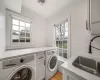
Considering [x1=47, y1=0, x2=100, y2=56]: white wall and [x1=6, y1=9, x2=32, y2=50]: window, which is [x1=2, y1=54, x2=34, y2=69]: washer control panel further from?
[x1=47, y1=0, x2=100, y2=56]: white wall

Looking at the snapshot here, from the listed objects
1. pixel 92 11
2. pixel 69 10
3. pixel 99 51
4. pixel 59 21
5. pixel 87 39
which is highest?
pixel 69 10

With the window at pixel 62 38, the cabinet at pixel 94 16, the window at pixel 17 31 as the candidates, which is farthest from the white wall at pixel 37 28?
the cabinet at pixel 94 16

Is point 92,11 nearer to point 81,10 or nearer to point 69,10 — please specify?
point 81,10

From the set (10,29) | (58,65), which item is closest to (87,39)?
(58,65)

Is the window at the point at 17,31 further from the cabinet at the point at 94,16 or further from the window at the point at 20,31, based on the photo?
the cabinet at the point at 94,16

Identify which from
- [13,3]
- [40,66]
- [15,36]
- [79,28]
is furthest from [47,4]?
[40,66]

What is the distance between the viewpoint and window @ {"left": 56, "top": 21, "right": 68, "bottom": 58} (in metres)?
1.96

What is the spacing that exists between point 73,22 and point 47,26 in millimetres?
1349

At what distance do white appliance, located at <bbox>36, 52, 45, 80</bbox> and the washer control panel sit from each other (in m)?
0.24

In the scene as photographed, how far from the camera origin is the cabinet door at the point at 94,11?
0.89 meters

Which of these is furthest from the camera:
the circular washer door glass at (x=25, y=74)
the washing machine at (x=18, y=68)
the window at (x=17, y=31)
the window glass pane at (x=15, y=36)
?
the window glass pane at (x=15, y=36)

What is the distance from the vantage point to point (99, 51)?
1145 millimetres

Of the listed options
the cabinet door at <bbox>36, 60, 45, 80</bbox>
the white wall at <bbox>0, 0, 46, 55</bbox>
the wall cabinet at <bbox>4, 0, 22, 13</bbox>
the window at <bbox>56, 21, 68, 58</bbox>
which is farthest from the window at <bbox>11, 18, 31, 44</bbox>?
the window at <bbox>56, 21, 68, 58</bbox>

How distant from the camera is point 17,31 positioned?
179cm
